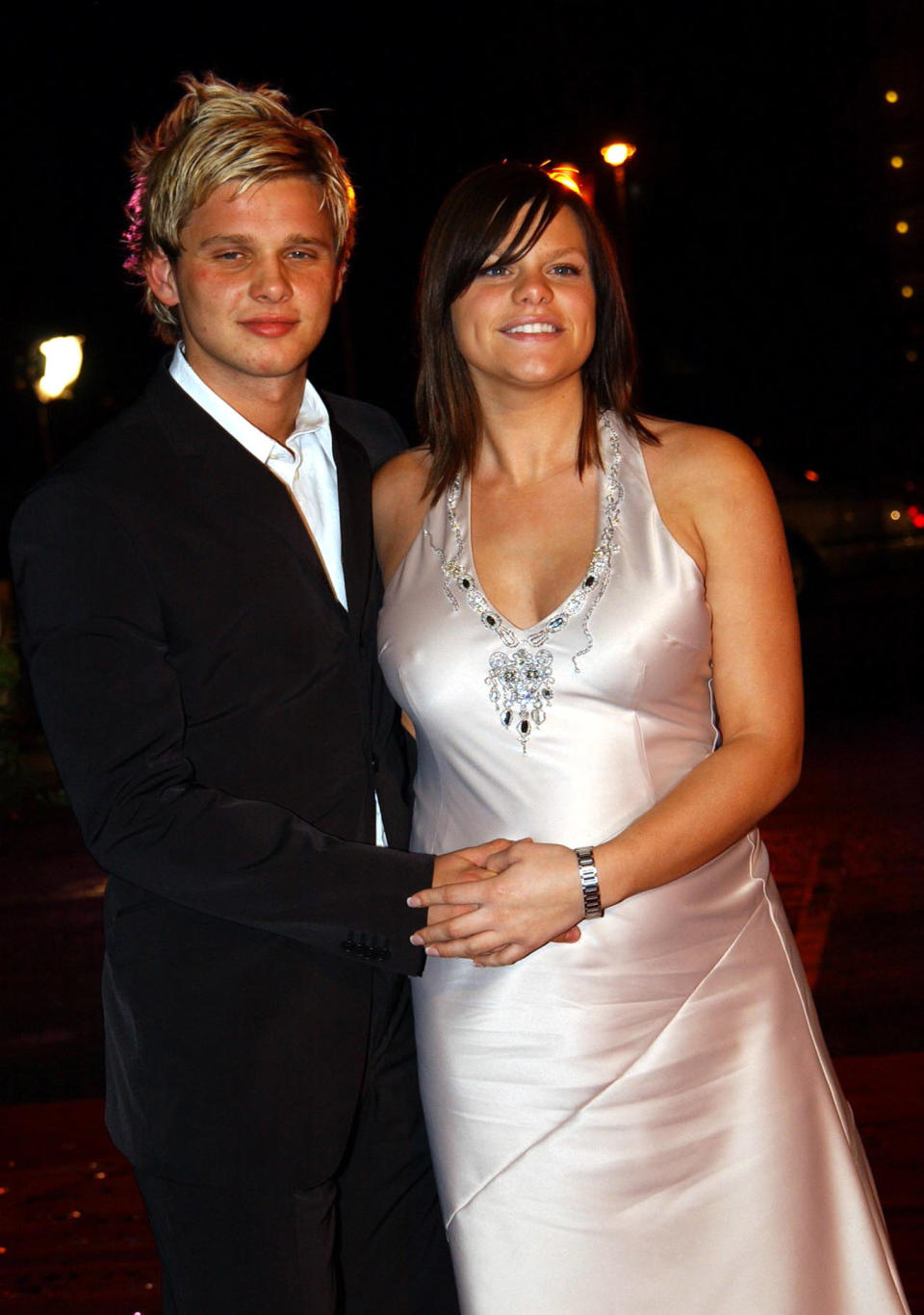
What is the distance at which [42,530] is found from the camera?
1885 millimetres

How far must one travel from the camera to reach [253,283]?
6.90ft

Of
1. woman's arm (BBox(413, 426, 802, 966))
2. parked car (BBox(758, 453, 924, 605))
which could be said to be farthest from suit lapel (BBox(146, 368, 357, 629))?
parked car (BBox(758, 453, 924, 605))

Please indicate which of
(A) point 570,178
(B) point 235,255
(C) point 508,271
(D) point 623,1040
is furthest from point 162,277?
(D) point 623,1040

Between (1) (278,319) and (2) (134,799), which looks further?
(1) (278,319)

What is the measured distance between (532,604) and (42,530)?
72cm

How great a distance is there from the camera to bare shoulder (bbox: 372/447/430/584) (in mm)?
2354

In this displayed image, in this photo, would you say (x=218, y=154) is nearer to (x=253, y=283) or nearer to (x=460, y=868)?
(x=253, y=283)

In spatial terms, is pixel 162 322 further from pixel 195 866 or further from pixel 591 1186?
pixel 591 1186

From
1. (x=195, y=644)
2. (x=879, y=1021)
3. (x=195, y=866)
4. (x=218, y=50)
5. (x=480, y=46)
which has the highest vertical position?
(x=480, y=46)

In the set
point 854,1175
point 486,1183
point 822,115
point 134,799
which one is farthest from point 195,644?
point 822,115

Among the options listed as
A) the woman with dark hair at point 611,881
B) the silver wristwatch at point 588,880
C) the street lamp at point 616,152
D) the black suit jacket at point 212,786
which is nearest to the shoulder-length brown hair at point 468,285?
the woman with dark hair at point 611,881

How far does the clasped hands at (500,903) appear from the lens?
1.91m

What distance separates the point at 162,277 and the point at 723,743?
112 cm

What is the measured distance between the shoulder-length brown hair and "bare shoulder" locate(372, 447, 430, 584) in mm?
33
